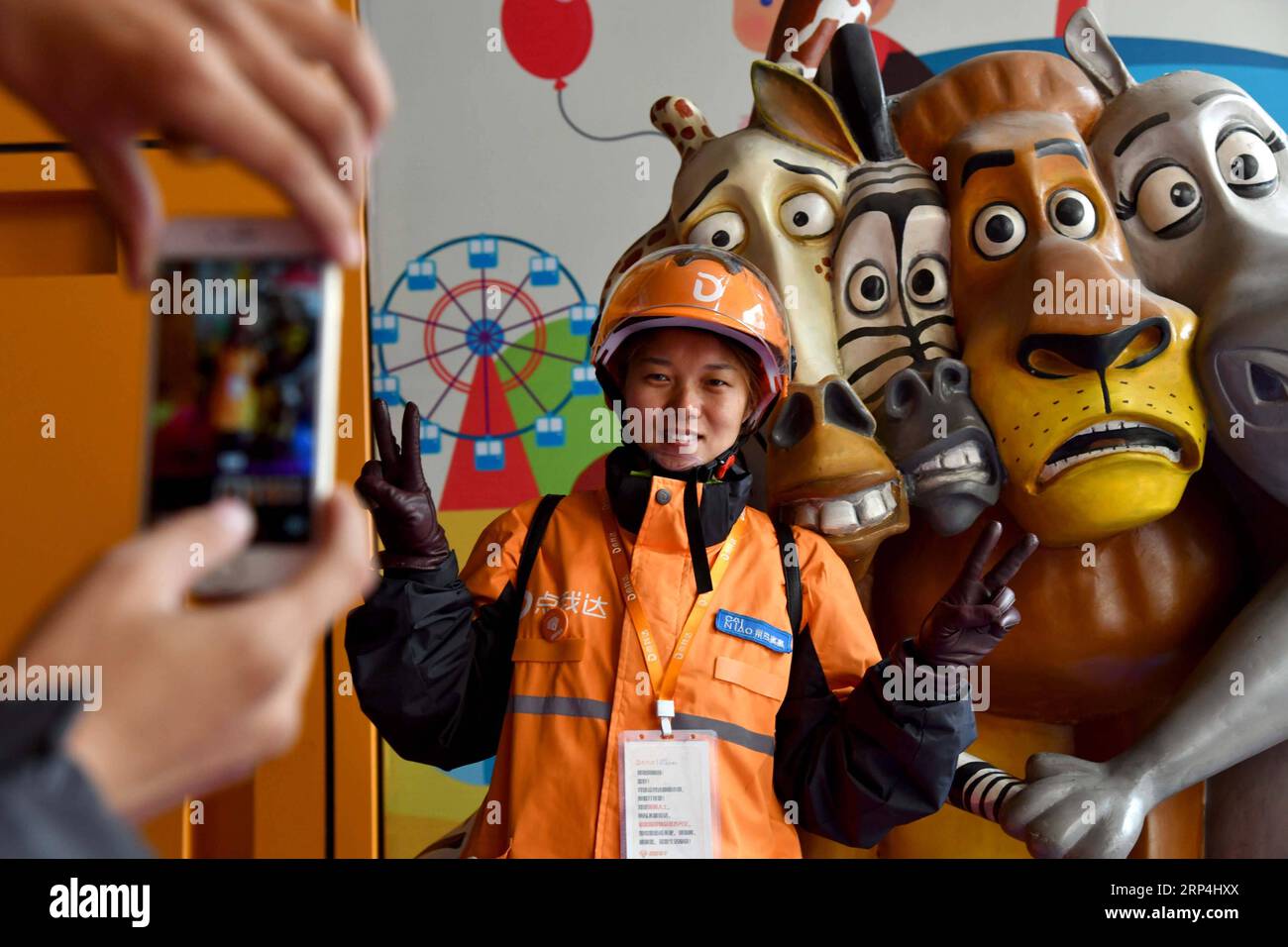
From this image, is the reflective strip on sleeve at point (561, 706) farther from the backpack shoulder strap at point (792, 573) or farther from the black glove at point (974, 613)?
the black glove at point (974, 613)

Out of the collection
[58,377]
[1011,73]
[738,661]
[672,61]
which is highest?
[672,61]

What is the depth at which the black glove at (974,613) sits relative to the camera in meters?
1.80

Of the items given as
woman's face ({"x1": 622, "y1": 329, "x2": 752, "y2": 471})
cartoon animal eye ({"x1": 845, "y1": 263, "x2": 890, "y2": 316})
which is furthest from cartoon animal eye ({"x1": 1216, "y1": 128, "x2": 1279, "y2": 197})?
woman's face ({"x1": 622, "y1": 329, "x2": 752, "y2": 471})

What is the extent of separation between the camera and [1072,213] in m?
2.37

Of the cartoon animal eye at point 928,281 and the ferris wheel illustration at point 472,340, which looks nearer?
the cartoon animal eye at point 928,281

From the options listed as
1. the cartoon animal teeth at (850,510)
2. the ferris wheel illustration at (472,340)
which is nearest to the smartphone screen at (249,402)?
the cartoon animal teeth at (850,510)

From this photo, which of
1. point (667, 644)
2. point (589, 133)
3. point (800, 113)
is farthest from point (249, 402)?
point (589, 133)

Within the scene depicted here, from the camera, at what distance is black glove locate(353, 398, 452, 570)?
1.74 m

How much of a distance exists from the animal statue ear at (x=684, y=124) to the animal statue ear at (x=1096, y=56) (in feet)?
2.48
